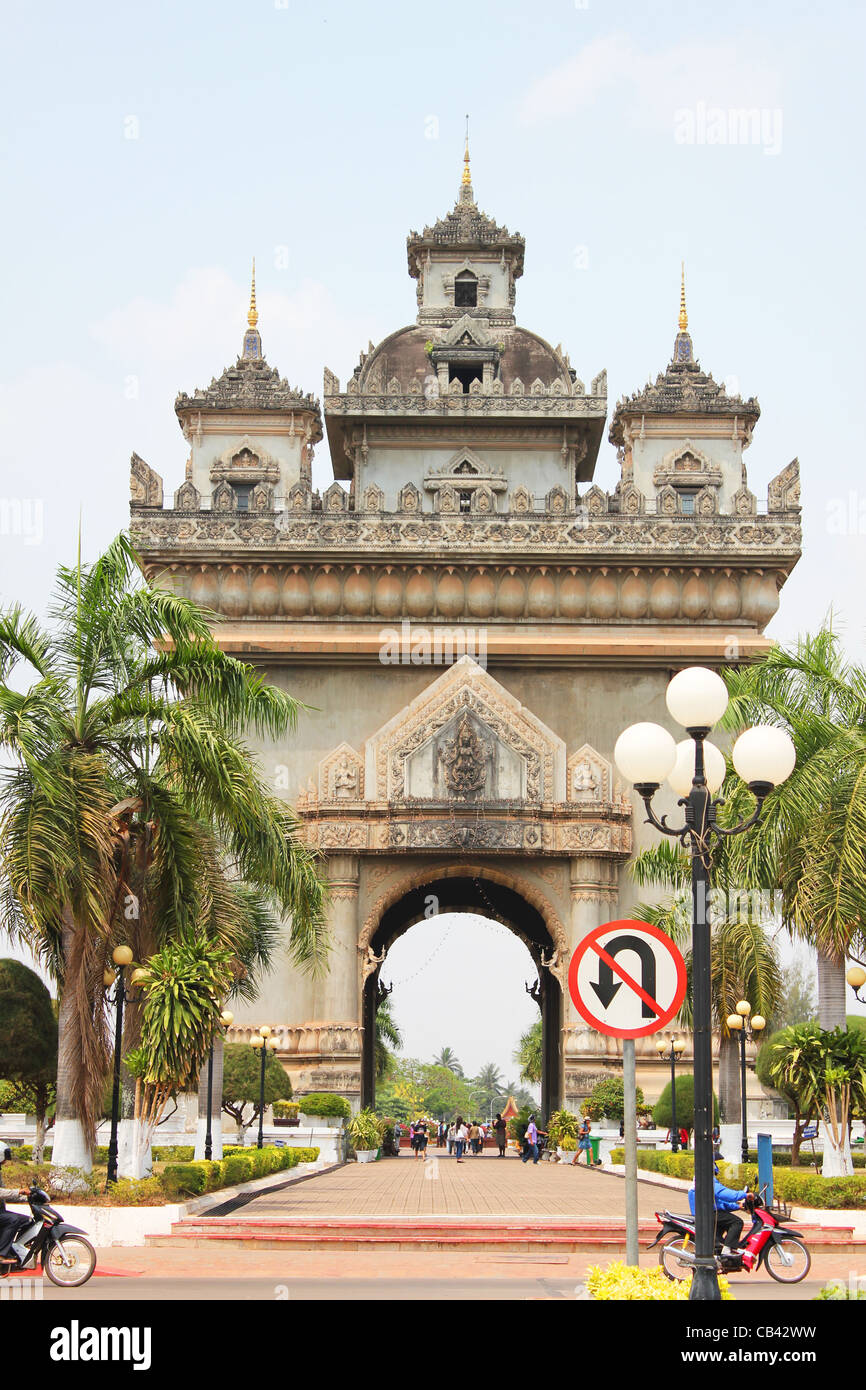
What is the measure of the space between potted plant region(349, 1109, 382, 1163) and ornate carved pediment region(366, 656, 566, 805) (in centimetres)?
720

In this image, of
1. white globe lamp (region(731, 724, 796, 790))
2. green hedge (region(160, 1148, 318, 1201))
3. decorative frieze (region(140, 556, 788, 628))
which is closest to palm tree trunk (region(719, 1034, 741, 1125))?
green hedge (region(160, 1148, 318, 1201))

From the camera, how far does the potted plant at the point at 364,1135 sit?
3666 cm

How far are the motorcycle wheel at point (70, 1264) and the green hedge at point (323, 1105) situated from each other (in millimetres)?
22555

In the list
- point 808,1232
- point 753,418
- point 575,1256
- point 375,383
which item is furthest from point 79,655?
point 753,418

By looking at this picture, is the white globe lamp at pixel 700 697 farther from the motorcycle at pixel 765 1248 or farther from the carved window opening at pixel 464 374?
the carved window opening at pixel 464 374

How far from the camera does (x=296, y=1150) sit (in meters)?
33.1

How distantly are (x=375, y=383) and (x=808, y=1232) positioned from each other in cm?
2970

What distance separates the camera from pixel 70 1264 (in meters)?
13.4

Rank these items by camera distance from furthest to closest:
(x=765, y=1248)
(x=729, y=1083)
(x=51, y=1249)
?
(x=729, y=1083) → (x=765, y=1248) → (x=51, y=1249)

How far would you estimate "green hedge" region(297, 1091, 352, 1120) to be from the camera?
35719 millimetres

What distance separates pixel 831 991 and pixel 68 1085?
10.2m

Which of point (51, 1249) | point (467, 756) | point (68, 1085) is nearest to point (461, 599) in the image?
point (467, 756)

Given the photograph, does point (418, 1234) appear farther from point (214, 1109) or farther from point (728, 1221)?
point (214, 1109)
